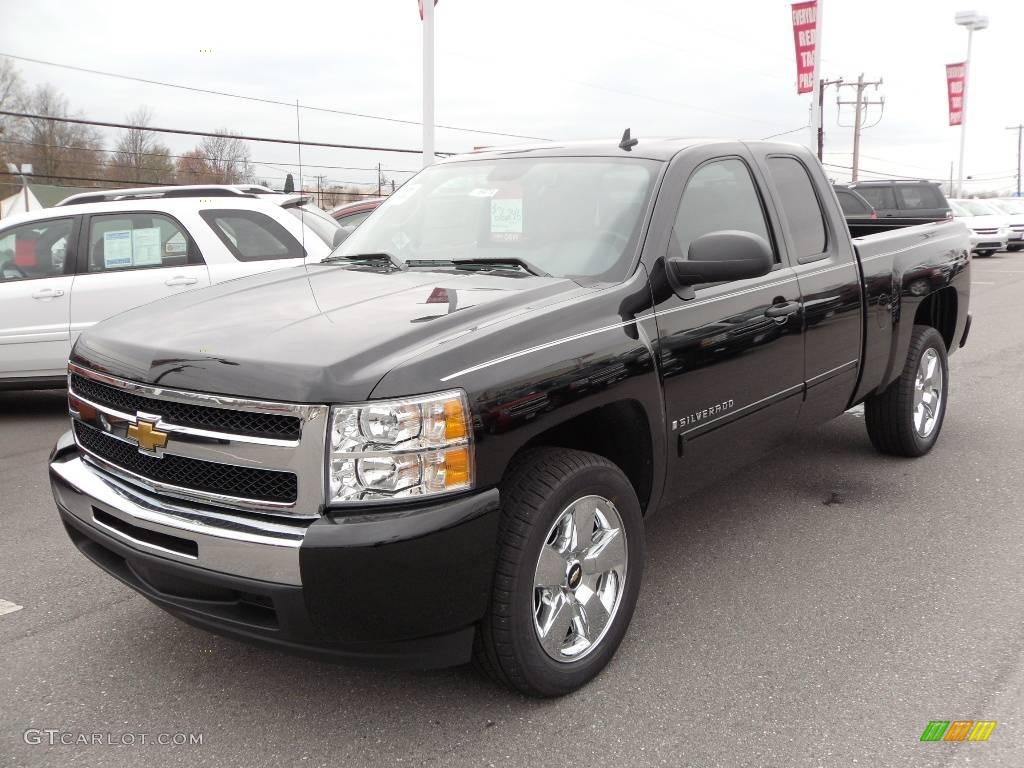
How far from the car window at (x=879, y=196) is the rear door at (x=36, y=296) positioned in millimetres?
18114

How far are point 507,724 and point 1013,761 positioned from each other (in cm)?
146

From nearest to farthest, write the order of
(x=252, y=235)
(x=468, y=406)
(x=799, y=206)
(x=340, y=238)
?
(x=468, y=406) → (x=799, y=206) → (x=340, y=238) → (x=252, y=235)

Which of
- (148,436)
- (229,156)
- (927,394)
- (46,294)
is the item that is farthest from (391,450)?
(229,156)

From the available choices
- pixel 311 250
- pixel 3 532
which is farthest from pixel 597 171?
pixel 311 250

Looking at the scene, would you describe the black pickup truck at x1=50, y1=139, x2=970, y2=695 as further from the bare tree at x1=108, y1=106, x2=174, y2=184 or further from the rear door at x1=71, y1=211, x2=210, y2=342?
the bare tree at x1=108, y1=106, x2=174, y2=184

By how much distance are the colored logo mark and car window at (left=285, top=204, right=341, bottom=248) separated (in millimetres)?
6412

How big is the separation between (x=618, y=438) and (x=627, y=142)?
139 centimetres

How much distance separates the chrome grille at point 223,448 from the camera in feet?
8.33

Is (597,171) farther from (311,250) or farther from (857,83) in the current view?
(857,83)

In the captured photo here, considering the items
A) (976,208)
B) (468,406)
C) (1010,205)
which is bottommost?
(468,406)

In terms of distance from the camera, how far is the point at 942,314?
19.6 ft

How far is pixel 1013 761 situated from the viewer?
2662 mm

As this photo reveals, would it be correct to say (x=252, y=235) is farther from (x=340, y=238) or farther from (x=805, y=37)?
(x=805, y=37)

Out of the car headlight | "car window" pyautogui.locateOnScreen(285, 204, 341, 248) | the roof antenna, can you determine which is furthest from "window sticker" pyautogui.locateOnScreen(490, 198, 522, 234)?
"car window" pyautogui.locateOnScreen(285, 204, 341, 248)
